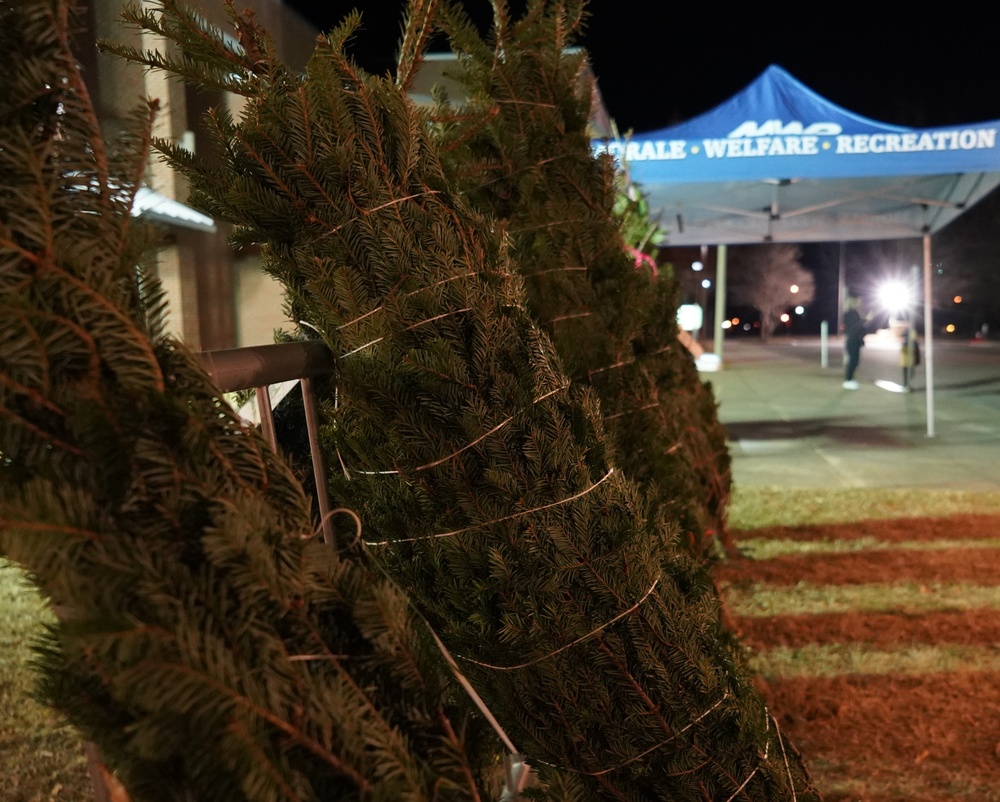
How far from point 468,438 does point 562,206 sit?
178 centimetres

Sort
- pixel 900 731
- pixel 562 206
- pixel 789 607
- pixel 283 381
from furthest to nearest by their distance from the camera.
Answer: pixel 789 607 → pixel 900 731 → pixel 562 206 → pixel 283 381

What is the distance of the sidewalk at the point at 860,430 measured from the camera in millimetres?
8945

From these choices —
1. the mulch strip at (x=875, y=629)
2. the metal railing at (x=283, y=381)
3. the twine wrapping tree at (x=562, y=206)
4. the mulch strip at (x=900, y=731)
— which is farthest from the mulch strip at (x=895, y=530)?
the metal railing at (x=283, y=381)

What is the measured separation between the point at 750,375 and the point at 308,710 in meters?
21.3

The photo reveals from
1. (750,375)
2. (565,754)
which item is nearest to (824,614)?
(565,754)

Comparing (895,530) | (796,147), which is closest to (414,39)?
(895,530)

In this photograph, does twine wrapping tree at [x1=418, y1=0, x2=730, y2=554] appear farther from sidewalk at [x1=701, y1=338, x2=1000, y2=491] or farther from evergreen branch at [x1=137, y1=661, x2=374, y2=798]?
sidewalk at [x1=701, y1=338, x2=1000, y2=491]

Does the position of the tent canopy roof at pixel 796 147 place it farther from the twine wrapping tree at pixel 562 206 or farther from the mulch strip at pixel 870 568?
the twine wrapping tree at pixel 562 206

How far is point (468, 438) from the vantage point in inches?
66.7

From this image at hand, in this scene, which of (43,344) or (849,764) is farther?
(849,764)

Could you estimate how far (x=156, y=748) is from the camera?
0.94 metres

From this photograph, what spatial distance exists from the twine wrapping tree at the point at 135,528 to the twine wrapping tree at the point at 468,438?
0.61 meters

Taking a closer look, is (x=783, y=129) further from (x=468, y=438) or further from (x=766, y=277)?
(x=766, y=277)

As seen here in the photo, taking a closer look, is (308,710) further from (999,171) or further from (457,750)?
(999,171)
